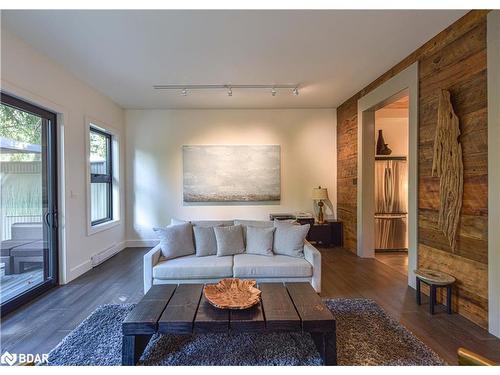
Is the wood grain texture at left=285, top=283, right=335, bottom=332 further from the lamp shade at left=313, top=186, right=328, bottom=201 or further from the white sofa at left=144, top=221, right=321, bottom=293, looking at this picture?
the lamp shade at left=313, top=186, right=328, bottom=201

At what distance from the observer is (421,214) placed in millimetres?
3119

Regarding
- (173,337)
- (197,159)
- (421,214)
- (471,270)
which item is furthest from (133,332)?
(197,159)

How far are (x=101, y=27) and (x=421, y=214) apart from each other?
13.1 ft

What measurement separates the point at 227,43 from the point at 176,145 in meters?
2.98

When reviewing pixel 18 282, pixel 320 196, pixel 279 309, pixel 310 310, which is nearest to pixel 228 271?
pixel 279 309

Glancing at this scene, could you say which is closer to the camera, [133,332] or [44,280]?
[133,332]

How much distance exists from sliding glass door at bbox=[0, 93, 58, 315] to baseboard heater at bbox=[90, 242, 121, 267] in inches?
30.0

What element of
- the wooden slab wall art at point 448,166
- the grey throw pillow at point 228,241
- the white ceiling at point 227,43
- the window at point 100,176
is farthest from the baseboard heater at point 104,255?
the wooden slab wall art at point 448,166

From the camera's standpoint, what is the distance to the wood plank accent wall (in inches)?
92.7

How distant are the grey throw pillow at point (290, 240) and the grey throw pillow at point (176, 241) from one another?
3.61 ft

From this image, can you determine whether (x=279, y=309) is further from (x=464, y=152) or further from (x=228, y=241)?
(x=464, y=152)

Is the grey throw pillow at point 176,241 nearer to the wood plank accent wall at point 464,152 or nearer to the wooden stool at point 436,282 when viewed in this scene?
the wooden stool at point 436,282

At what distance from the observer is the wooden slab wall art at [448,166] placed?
100 inches
